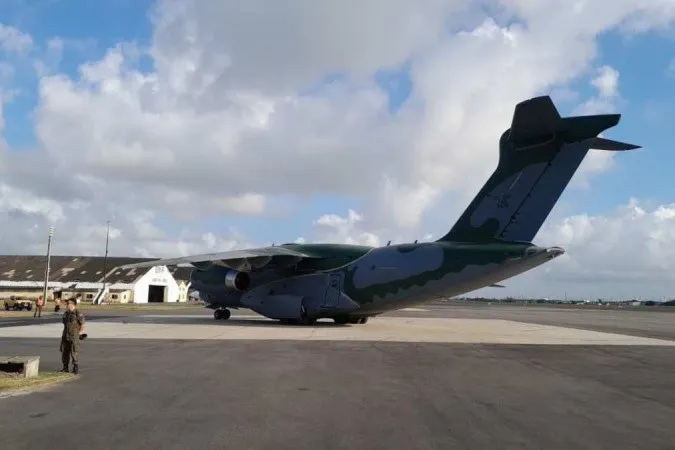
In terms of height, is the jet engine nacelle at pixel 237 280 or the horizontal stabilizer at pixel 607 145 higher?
the horizontal stabilizer at pixel 607 145

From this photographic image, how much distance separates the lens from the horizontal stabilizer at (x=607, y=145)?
2134cm

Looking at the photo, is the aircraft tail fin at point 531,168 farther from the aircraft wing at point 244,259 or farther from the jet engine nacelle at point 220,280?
the jet engine nacelle at point 220,280

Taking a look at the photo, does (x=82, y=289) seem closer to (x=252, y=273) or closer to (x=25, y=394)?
(x=252, y=273)

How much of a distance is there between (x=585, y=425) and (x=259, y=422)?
4.42 metres

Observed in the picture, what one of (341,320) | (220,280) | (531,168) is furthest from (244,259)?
(531,168)

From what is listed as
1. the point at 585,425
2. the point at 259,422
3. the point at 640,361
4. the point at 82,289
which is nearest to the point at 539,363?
the point at 640,361

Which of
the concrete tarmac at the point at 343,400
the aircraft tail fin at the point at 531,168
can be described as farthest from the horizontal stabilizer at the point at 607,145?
the concrete tarmac at the point at 343,400

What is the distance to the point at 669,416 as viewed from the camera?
8.35 m

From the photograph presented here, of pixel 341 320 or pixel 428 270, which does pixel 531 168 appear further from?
pixel 341 320

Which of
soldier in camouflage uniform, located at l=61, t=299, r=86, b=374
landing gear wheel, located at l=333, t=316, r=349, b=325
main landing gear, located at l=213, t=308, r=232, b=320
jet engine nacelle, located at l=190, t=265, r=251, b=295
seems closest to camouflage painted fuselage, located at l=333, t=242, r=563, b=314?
landing gear wheel, located at l=333, t=316, r=349, b=325

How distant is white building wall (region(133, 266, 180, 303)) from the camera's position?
263ft

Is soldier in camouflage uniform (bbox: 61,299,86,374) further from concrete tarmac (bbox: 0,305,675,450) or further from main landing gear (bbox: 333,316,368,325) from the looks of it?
main landing gear (bbox: 333,316,368,325)

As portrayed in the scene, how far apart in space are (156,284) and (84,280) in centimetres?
1030

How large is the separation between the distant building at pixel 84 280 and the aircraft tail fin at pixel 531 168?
6075 cm
